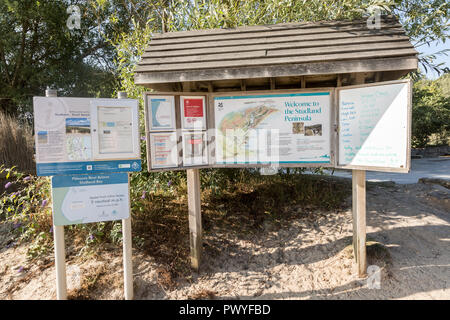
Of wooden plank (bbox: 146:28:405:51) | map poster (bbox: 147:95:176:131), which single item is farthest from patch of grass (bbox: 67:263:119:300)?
wooden plank (bbox: 146:28:405:51)

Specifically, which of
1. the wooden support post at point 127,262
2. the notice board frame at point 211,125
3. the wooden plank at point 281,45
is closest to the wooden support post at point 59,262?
the wooden support post at point 127,262

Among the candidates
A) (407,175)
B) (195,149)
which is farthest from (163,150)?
(407,175)

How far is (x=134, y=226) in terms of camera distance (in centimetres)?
408

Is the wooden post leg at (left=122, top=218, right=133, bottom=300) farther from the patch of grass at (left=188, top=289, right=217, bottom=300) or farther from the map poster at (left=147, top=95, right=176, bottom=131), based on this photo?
the map poster at (left=147, top=95, right=176, bottom=131)

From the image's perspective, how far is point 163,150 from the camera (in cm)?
342

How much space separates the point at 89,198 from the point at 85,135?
27.5 inches

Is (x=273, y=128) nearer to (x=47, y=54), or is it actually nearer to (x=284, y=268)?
(x=284, y=268)

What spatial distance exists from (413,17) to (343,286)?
16.7 feet

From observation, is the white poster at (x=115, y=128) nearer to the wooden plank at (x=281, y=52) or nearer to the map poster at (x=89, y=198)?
the map poster at (x=89, y=198)

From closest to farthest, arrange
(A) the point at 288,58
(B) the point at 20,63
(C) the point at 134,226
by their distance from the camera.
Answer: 1. (A) the point at 288,58
2. (C) the point at 134,226
3. (B) the point at 20,63

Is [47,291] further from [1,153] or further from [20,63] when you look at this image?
[20,63]

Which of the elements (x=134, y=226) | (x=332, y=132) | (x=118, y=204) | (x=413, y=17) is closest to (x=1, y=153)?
(x=134, y=226)

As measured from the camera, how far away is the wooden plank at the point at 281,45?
333 cm

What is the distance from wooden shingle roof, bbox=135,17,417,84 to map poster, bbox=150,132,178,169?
2.28ft
